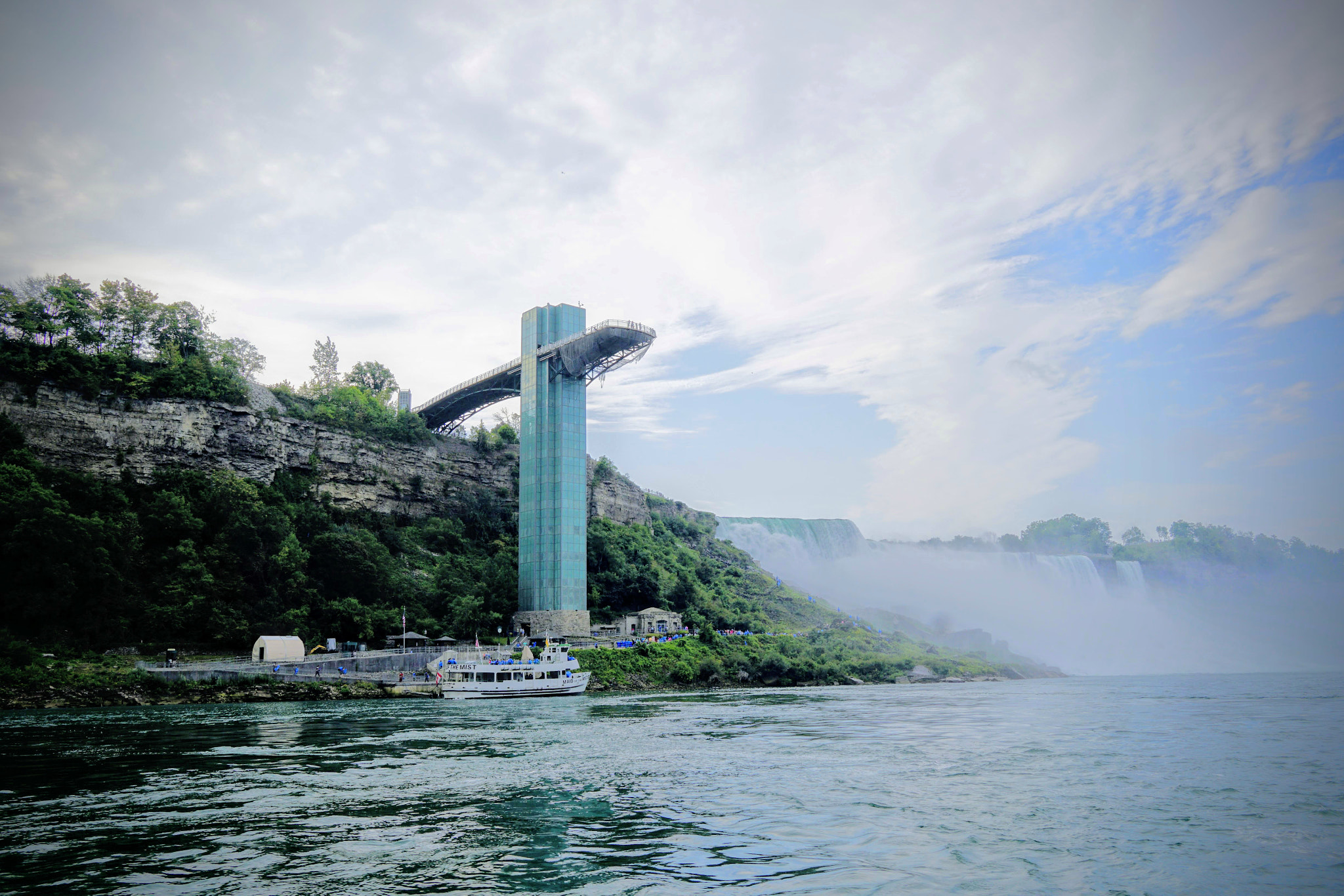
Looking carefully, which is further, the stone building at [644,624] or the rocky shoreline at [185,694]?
the stone building at [644,624]

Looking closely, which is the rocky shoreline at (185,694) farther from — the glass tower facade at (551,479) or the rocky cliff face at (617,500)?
the rocky cliff face at (617,500)

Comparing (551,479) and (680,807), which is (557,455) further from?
(680,807)

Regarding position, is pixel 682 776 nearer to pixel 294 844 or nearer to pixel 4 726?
pixel 294 844

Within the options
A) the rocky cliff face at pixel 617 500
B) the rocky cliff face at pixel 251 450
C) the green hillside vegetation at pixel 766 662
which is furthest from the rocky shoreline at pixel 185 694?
the rocky cliff face at pixel 617 500

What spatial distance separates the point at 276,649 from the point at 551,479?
2848cm

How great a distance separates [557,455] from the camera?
76.7 metres

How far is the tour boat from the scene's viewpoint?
53656 mm

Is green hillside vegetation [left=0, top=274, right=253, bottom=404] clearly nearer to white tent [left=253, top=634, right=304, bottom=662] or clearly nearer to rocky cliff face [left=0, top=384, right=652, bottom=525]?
rocky cliff face [left=0, top=384, right=652, bottom=525]

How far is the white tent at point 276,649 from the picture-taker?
176 ft

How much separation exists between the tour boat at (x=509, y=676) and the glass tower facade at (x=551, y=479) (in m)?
15.5

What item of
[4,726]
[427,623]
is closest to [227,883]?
[4,726]

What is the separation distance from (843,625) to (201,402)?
72.4 metres

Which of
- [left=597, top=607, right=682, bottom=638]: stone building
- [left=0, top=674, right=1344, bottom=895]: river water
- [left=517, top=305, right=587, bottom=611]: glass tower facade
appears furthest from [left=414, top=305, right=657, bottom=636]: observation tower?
[left=0, top=674, right=1344, bottom=895]: river water

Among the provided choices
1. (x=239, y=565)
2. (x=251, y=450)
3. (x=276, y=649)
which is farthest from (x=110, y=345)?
(x=276, y=649)
